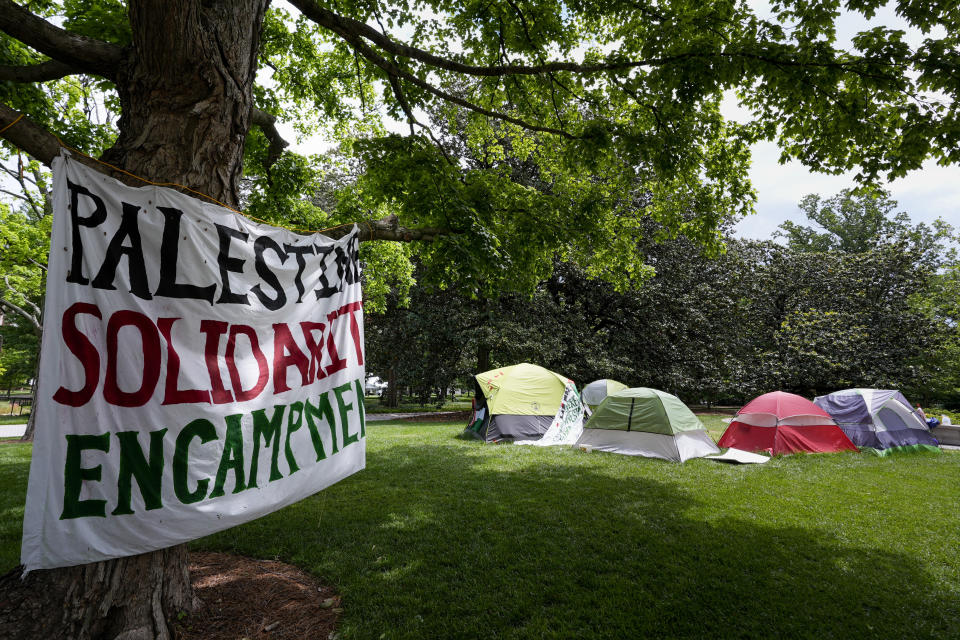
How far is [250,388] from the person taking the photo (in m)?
2.78

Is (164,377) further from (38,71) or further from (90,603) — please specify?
(38,71)

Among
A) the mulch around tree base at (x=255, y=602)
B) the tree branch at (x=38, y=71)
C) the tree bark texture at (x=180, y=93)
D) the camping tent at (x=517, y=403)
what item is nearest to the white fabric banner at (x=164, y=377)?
the tree bark texture at (x=180, y=93)

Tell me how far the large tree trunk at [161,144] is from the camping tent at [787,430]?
10922 mm

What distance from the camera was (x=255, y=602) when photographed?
351cm

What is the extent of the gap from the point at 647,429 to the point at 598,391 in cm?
564

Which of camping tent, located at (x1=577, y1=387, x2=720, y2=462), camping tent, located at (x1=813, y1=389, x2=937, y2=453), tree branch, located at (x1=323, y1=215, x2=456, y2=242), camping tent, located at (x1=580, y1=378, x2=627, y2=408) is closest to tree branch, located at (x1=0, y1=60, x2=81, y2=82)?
tree branch, located at (x1=323, y1=215, x2=456, y2=242)

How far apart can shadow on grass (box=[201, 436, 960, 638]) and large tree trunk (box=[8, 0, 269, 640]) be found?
4.39ft

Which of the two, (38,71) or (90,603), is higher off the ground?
(38,71)

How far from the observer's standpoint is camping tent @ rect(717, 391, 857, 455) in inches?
385

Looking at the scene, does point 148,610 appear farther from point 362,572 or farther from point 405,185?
point 405,185

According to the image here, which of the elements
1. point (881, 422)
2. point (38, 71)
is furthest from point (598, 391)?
point (38, 71)

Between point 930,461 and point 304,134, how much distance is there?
16026mm

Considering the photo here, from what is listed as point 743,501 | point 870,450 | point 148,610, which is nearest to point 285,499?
point 148,610

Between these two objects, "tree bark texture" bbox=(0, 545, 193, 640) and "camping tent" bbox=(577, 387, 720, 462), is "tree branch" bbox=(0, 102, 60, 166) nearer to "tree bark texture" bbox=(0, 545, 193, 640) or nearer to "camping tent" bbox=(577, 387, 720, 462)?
"tree bark texture" bbox=(0, 545, 193, 640)
